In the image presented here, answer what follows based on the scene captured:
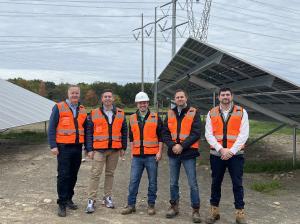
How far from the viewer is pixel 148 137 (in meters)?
6.21

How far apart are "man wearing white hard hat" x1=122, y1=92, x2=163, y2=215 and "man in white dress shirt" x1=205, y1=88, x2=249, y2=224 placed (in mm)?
808

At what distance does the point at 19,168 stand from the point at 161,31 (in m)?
25.7

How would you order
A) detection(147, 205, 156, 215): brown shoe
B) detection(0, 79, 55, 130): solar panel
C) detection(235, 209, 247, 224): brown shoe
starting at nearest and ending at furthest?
detection(235, 209, 247, 224): brown shoe
detection(147, 205, 156, 215): brown shoe
detection(0, 79, 55, 130): solar panel

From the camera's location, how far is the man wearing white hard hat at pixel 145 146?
245 inches

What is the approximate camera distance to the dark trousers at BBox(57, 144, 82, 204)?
627 centimetres

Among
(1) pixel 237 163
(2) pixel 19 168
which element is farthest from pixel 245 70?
(2) pixel 19 168

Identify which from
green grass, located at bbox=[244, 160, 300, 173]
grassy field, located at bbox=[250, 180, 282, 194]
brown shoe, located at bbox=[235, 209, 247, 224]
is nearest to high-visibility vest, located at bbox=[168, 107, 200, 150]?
brown shoe, located at bbox=[235, 209, 247, 224]

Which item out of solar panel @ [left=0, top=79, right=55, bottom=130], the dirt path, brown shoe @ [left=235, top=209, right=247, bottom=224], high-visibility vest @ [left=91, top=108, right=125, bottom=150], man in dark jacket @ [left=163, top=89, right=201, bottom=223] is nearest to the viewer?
brown shoe @ [left=235, top=209, right=247, bottom=224]

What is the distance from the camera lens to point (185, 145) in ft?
19.3

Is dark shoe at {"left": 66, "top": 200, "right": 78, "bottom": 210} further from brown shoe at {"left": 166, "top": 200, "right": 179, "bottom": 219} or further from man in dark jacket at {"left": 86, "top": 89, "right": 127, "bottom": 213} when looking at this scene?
brown shoe at {"left": 166, "top": 200, "right": 179, "bottom": 219}

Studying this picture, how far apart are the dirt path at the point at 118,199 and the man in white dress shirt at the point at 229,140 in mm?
530

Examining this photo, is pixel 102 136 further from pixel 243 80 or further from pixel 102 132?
pixel 243 80

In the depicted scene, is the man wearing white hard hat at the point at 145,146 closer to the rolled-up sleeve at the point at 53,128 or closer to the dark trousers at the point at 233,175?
the dark trousers at the point at 233,175

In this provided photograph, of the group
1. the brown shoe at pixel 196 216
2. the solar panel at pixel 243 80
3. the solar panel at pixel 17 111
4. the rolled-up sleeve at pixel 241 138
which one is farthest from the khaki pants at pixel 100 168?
the solar panel at pixel 17 111
